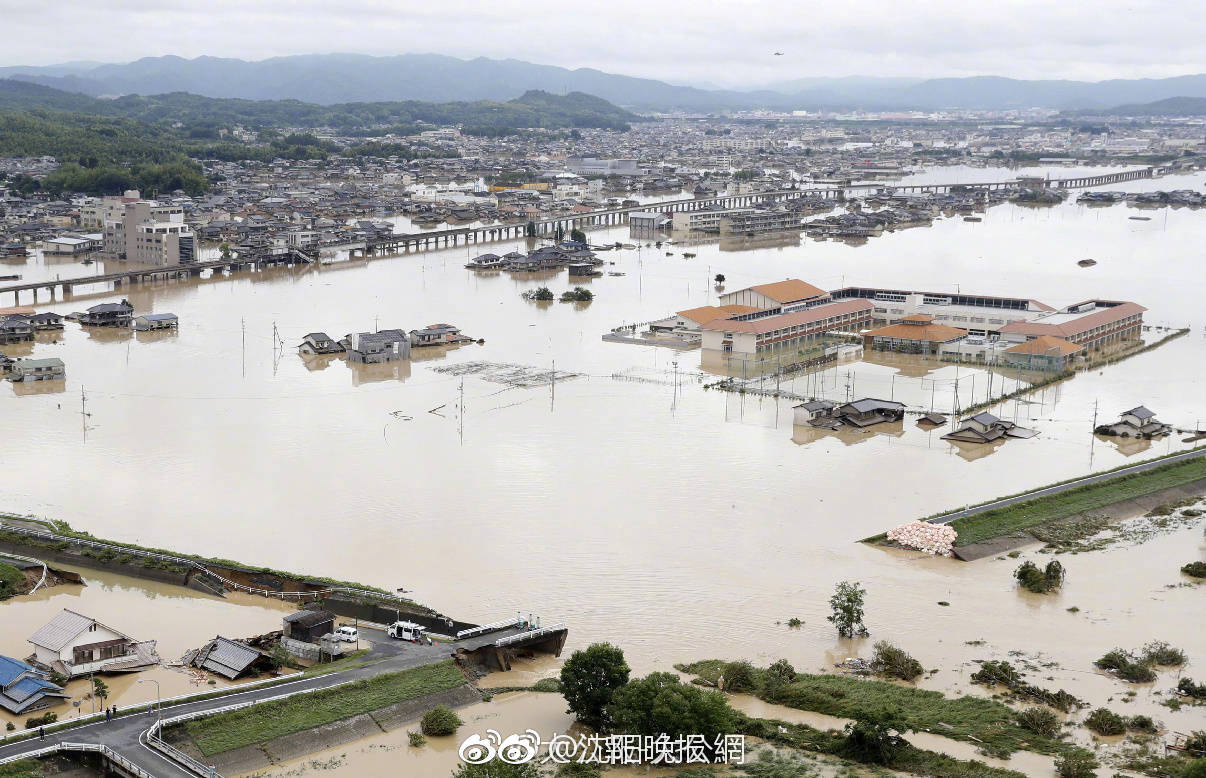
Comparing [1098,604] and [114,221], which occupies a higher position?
[114,221]

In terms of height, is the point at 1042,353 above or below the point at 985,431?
above

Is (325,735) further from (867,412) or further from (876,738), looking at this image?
(867,412)

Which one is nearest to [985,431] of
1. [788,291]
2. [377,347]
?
[788,291]

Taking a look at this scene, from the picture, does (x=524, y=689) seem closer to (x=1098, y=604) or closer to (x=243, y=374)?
(x=1098, y=604)

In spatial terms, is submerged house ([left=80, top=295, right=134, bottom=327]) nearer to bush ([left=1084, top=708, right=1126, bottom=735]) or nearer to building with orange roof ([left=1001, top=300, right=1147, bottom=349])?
building with orange roof ([left=1001, top=300, right=1147, bottom=349])

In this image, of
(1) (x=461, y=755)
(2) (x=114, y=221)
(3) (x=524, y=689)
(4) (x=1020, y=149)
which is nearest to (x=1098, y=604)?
(3) (x=524, y=689)

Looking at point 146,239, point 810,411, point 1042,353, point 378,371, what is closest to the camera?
point 810,411

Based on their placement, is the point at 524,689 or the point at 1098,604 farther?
the point at 1098,604
